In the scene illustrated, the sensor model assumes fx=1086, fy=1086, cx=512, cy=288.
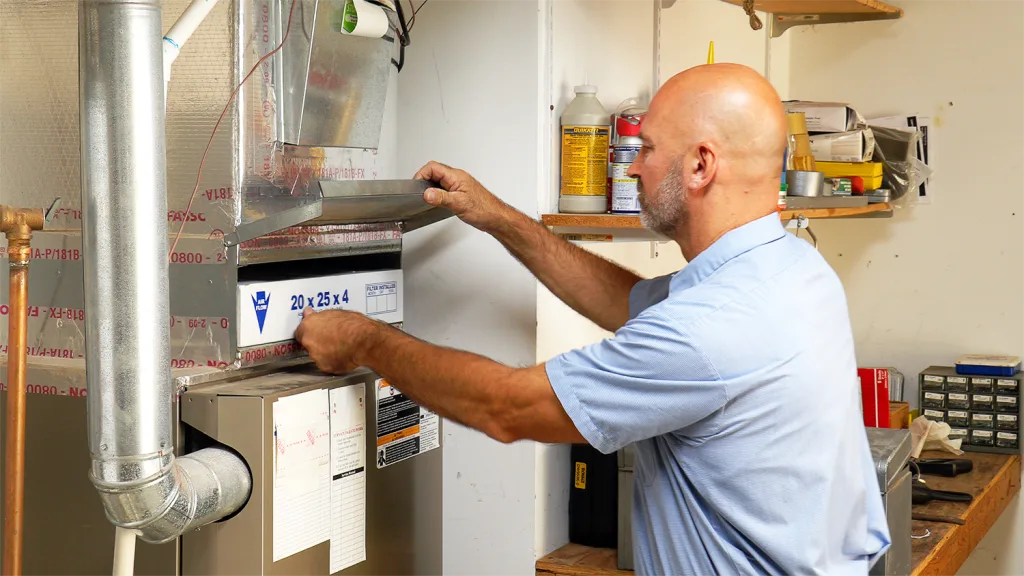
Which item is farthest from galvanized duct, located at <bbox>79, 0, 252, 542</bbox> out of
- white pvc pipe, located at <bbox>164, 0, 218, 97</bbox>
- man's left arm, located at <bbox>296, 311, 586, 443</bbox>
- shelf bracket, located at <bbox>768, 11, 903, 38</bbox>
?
shelf bracket, located at <bbox>768, 11, 903, 38</bbox>

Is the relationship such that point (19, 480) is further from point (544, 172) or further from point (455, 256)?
point (544, 172)

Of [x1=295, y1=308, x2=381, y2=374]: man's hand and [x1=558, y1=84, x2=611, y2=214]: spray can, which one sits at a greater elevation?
[x1=558, y1=84, x2=611, y2=214]: spray can

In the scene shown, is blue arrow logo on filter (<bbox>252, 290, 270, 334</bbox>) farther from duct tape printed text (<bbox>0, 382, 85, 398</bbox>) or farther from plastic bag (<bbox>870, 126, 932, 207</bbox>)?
plastic bag (<bbox>870, 126, 932, 207</bbox>)

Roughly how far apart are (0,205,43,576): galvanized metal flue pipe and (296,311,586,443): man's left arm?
39 centimetres

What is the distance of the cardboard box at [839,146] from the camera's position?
2875 millimetres

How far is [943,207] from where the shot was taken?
3273mm

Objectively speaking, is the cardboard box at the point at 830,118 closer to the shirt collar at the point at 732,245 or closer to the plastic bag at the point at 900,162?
the plastic bag at the point at 900,162

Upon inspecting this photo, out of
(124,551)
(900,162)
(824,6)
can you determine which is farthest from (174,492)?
(900,162)

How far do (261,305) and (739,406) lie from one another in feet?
2.25

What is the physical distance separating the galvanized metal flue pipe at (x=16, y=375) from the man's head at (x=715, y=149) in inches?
34.5

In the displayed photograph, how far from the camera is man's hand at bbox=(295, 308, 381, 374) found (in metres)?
1.61

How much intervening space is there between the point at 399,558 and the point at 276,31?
34.1 inches

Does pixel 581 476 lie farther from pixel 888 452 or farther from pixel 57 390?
pixel 57 390

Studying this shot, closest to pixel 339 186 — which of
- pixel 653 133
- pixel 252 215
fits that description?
pixel 252 215
